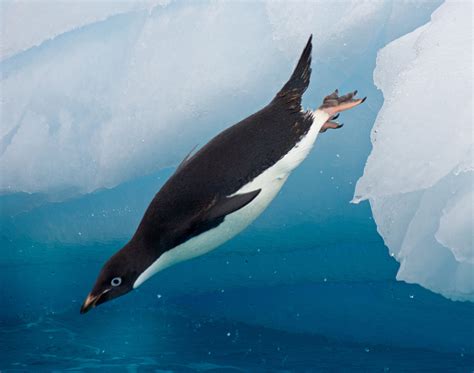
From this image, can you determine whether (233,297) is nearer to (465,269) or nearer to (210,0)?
(465,269)

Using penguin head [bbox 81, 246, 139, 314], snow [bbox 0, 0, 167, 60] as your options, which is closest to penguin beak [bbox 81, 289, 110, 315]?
penguin head [bbox 81, 246, 139, 314]

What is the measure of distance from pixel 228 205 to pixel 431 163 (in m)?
0.43

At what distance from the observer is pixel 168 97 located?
1.88 metres

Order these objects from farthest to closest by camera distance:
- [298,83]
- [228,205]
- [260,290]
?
[260,290]
[298,83]
[228,205]

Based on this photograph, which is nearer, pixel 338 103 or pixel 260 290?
pixel 338 103

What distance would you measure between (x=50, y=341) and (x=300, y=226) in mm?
790

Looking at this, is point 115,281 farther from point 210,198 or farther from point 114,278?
point 210,198

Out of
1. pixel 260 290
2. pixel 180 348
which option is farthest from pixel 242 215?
pixel 180 348

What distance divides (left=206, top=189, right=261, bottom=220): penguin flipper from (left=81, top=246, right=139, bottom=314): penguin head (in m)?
0.16

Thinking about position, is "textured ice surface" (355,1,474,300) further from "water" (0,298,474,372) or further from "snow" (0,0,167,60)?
"snow" (0,0,167,60)

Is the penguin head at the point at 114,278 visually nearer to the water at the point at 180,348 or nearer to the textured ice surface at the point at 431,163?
the textured ice surface at the point at 431,163

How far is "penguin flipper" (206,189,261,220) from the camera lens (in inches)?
50.2

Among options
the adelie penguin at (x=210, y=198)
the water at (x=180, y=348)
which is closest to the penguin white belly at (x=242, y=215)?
the adelie penguin at (x=210, y=198)

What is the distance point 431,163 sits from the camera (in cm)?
146
